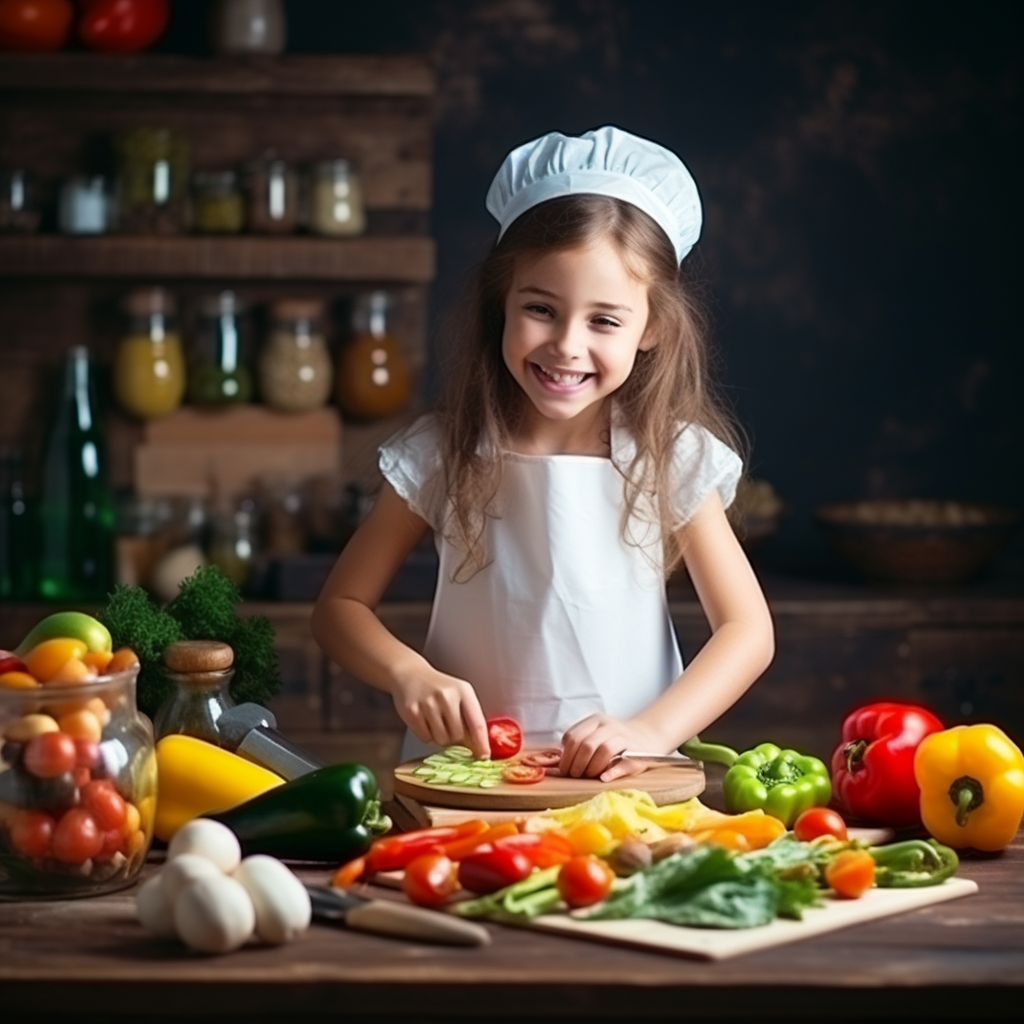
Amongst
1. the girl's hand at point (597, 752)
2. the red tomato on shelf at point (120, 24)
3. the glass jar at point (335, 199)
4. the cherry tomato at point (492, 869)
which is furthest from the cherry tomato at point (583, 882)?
the red tomato on shelf at point (120, 24)

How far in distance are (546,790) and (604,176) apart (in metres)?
0.86

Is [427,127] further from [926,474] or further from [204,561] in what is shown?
[926,474]

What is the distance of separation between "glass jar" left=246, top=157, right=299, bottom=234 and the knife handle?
270cm

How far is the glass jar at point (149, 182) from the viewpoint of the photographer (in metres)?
3.93

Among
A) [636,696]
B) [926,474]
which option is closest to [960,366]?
[926,474]

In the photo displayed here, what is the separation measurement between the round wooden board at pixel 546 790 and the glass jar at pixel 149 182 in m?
2.33

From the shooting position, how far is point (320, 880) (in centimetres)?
163

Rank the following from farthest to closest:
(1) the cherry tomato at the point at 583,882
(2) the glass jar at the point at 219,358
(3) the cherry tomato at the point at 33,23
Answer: (2) the glass jar at the point at 219,358 → (3) the cherry tomato at the point at 33,23 → (1) the cherry tomato at the point at 583,882

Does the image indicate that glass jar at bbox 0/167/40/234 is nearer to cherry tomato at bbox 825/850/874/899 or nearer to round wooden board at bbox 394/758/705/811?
round wooden board at bbox 394/758/705/811

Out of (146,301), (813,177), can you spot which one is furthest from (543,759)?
(813,177)

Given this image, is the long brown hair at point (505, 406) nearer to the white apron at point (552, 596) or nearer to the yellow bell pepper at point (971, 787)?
the white apron at point (552, 596)

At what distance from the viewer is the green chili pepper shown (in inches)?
62.7

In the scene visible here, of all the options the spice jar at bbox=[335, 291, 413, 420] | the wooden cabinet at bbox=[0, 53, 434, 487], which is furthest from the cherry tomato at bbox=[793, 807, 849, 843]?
the spice jar at bbox=[335, 291, 413, 420]

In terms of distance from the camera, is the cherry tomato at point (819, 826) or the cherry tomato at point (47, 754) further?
the cherry tomato at point (819, 826)
